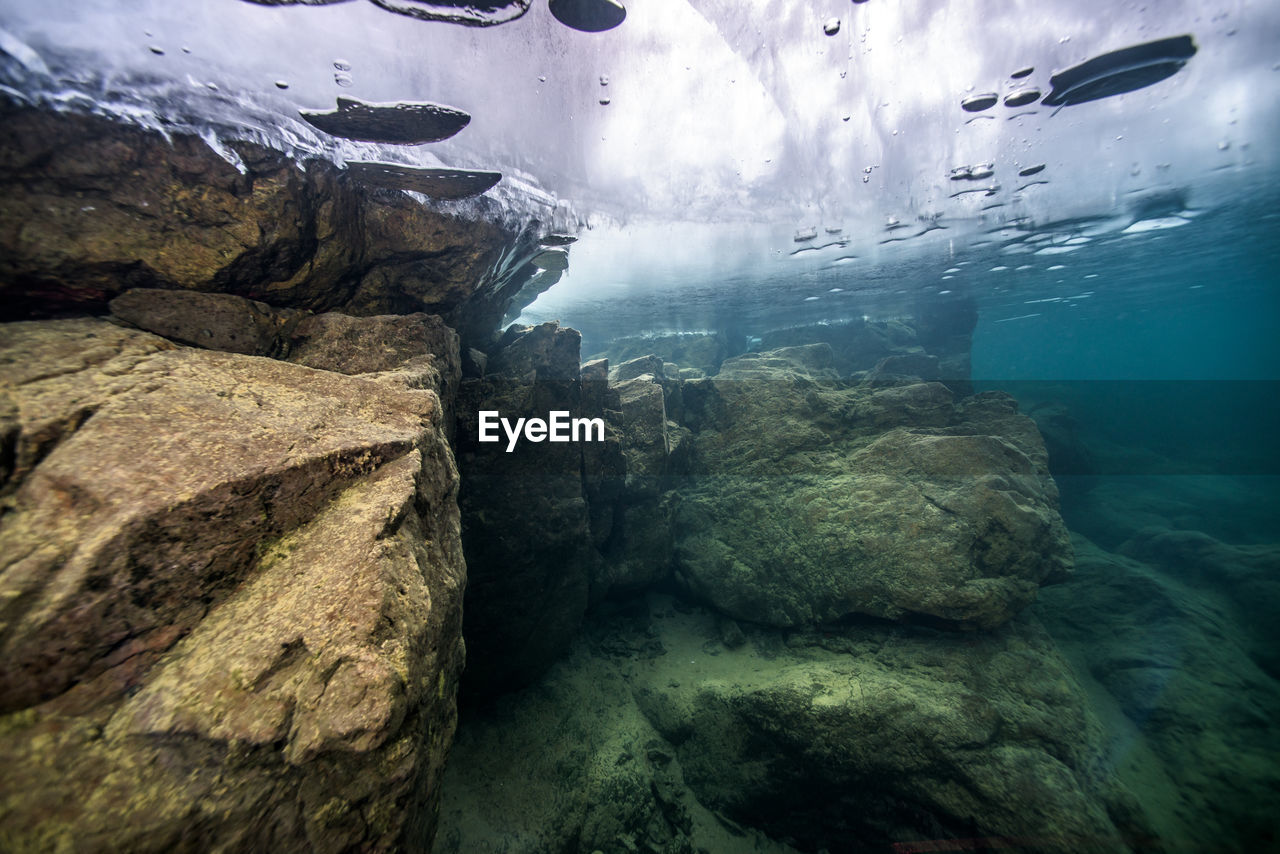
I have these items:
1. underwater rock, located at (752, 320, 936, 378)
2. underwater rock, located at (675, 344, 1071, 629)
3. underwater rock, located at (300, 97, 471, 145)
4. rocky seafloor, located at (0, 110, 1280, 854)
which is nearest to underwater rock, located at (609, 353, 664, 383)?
rocky seafloor, located at (0, 110, 1280, 854)

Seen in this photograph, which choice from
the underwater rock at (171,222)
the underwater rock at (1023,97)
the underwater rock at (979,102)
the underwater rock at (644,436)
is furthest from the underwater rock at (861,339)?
the underwater rock at (171,222)

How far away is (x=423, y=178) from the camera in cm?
499

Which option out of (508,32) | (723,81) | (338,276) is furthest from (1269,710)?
(338,276)

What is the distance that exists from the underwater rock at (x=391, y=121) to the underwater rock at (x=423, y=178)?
45 cm

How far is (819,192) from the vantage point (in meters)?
9.87

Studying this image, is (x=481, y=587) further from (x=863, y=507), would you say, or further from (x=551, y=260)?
(x=551, y=260)

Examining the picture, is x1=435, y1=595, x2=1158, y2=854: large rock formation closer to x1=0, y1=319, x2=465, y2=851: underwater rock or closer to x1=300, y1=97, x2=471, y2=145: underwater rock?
x1=0, y1=319, x2=465, y2=851: underwater rock

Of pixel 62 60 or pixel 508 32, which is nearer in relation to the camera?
pixel 62 60

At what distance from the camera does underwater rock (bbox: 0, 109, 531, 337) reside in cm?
327

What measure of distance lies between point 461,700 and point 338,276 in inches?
217

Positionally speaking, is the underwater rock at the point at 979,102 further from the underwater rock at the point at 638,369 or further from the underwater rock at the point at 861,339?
the underwater rock at the point at 861,339

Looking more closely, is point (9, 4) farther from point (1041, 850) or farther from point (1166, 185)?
point (1166, 185)

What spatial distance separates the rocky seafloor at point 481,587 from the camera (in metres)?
1.80

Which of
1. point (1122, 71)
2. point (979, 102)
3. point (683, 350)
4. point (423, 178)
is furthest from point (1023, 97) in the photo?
point (683, 350)
